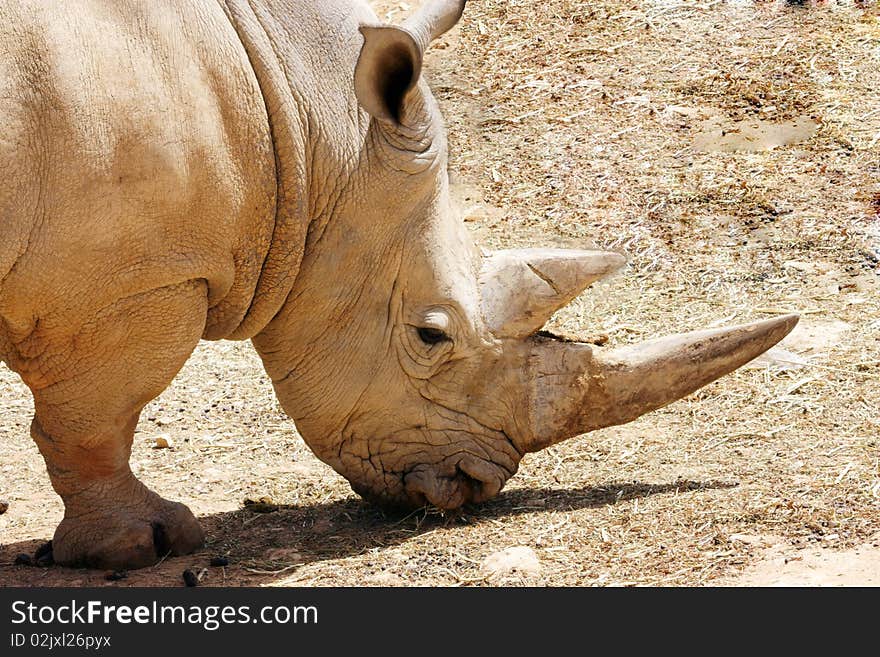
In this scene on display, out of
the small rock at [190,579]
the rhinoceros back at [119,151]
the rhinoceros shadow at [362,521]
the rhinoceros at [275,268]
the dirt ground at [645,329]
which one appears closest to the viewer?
the rhinoceros back at [119,151]

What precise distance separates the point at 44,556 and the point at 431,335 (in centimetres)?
189

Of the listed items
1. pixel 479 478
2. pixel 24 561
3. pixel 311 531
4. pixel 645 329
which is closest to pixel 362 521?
pixel 311 531

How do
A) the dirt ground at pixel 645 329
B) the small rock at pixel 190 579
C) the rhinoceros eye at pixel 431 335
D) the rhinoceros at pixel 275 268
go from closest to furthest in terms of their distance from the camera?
the rhinoceros at pixel 275 268, the small rock at pixel 190 579, the dirt ground at pixel 645 329, the rhinoceros eye at pixel 431 335

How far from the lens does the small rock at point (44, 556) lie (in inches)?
243

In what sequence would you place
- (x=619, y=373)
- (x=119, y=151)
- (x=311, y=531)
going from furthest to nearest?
(x=311, y=531) → (x=619, y=373) → (x=119, y=151)

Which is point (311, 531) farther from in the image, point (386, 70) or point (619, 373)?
point (386, 70)

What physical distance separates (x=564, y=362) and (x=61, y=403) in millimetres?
2089

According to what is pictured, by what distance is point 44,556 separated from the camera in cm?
623

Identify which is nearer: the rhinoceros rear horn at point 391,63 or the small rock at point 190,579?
the rhinoceros rear horn at point 391,63

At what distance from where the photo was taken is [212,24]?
5328 millimetres

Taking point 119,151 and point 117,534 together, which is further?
point 117,534

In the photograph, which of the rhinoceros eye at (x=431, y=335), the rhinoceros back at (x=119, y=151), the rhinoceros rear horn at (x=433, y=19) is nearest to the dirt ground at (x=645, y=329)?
the rhinoceros eye at (x=431, y=335)

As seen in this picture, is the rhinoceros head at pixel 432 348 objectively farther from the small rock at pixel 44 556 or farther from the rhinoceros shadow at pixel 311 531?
the small rock at pixel 44 556

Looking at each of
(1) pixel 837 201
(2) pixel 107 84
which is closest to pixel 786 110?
(1) pixel 837 201
